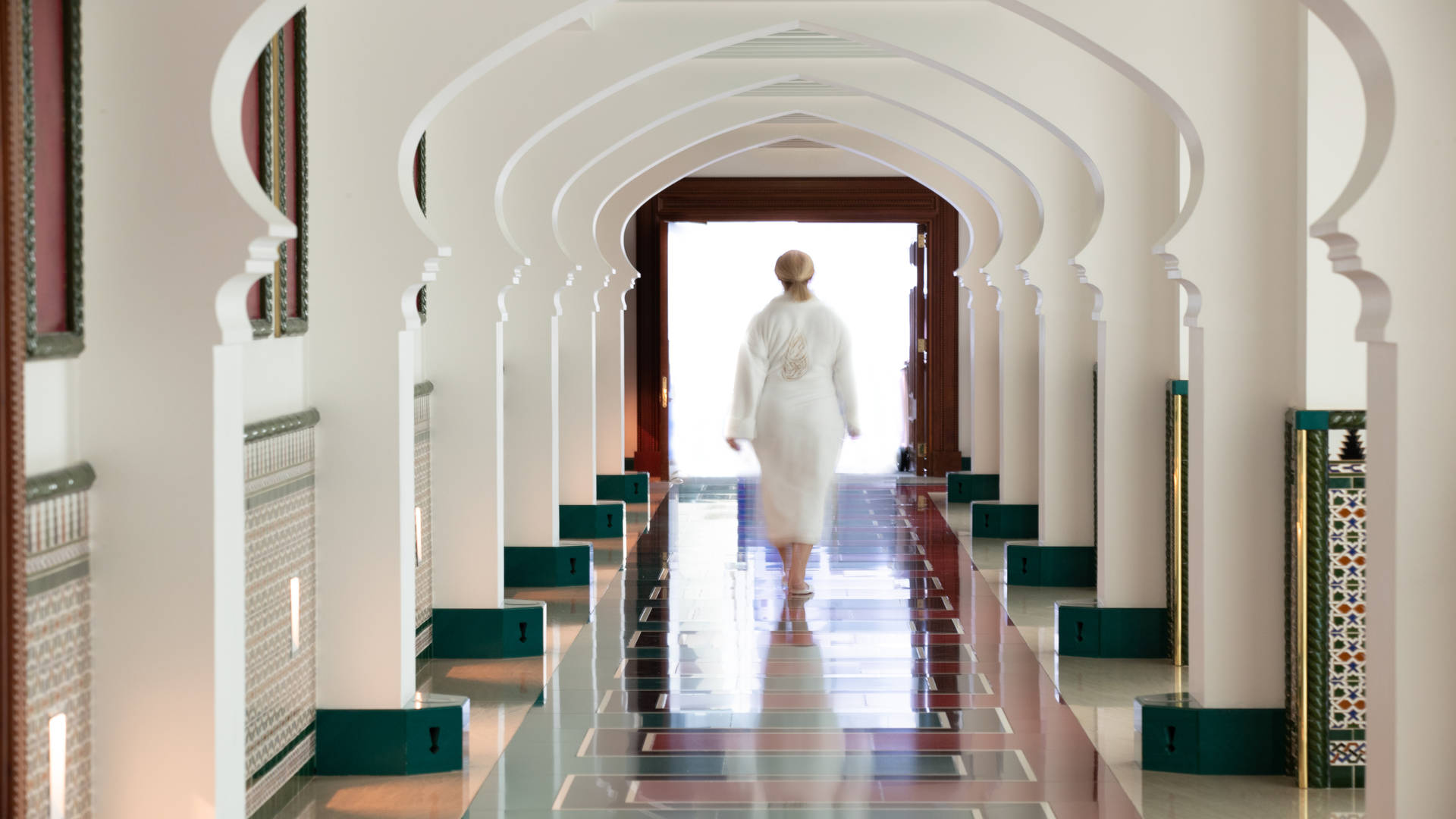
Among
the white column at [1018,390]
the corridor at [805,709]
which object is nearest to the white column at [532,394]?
the corridor at [805,709]

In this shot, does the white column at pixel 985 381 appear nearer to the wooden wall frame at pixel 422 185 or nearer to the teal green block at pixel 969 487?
the teal green block at pixel 969 487

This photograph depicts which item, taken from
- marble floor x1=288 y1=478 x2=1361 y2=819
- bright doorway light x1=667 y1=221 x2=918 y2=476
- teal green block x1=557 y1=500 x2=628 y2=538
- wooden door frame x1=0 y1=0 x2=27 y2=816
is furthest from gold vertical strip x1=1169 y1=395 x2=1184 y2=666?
bright doorway light x1=667 y1=221 x2=918 y2=476

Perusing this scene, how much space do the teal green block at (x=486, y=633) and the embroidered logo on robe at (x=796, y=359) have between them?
2.06 meters

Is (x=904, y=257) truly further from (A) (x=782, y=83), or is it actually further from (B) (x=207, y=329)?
(B) (x=207, y=329)

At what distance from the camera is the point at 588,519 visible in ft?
35.7

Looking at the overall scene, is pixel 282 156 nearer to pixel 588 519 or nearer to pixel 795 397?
pixel 795 397

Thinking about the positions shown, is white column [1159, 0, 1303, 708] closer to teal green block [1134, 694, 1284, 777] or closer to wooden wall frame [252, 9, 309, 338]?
teal green block [1134, 694, 1284, 777]

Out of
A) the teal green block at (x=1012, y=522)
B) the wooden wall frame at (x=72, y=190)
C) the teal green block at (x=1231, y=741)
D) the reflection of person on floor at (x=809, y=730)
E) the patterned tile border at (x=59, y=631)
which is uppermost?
the wooden wall frame at (x=72, y=190)

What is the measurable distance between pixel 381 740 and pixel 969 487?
911 cm

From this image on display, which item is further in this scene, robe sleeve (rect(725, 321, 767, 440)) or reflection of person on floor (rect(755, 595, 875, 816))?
Answer: robe sleeve (rect(725, 321, 767, 440))

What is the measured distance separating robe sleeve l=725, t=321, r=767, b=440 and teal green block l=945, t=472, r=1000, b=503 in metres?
5.53

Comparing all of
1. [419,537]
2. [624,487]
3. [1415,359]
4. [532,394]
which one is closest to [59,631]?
[1415,359]

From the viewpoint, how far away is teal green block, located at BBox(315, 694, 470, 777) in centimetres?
507

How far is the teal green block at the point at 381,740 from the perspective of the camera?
507 cm
